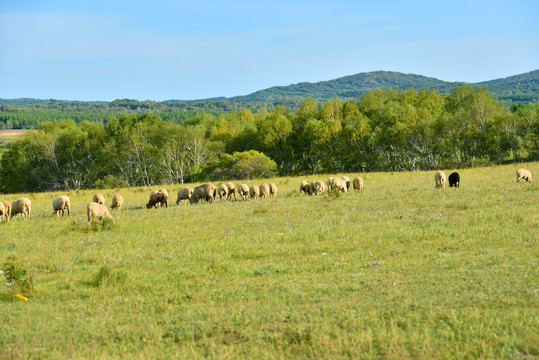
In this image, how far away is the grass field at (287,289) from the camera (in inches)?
260

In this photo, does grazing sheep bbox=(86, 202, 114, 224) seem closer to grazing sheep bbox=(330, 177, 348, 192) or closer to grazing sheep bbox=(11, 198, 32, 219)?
grazing sheep bbox=(11, 198, 32, 219)

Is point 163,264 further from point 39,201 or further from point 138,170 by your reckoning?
point 138,170

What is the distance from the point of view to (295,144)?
258ft

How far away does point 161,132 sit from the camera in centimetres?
7575

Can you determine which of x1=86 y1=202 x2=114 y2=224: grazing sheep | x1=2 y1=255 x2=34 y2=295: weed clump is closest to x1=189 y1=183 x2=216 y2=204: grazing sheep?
x1=86 y1=202 x2=114 y2=224: grazing sheep

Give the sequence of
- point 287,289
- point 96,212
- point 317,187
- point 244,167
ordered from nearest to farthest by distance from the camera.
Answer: point 287,289 → point 96,212 → point 317,187 → point 244,167

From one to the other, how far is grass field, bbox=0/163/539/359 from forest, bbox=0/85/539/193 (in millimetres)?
47565

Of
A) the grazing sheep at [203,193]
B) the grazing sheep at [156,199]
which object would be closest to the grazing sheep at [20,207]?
the grazing sheep at [156,199]

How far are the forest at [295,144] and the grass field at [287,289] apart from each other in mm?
47565

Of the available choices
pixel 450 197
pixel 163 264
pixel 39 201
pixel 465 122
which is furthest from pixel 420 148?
pixel 163 264

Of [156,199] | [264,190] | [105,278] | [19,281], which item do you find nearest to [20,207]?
[156,199]

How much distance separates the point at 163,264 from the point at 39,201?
29447 millimetres

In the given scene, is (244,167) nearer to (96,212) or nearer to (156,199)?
(156,199)

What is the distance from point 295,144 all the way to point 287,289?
6986cm
